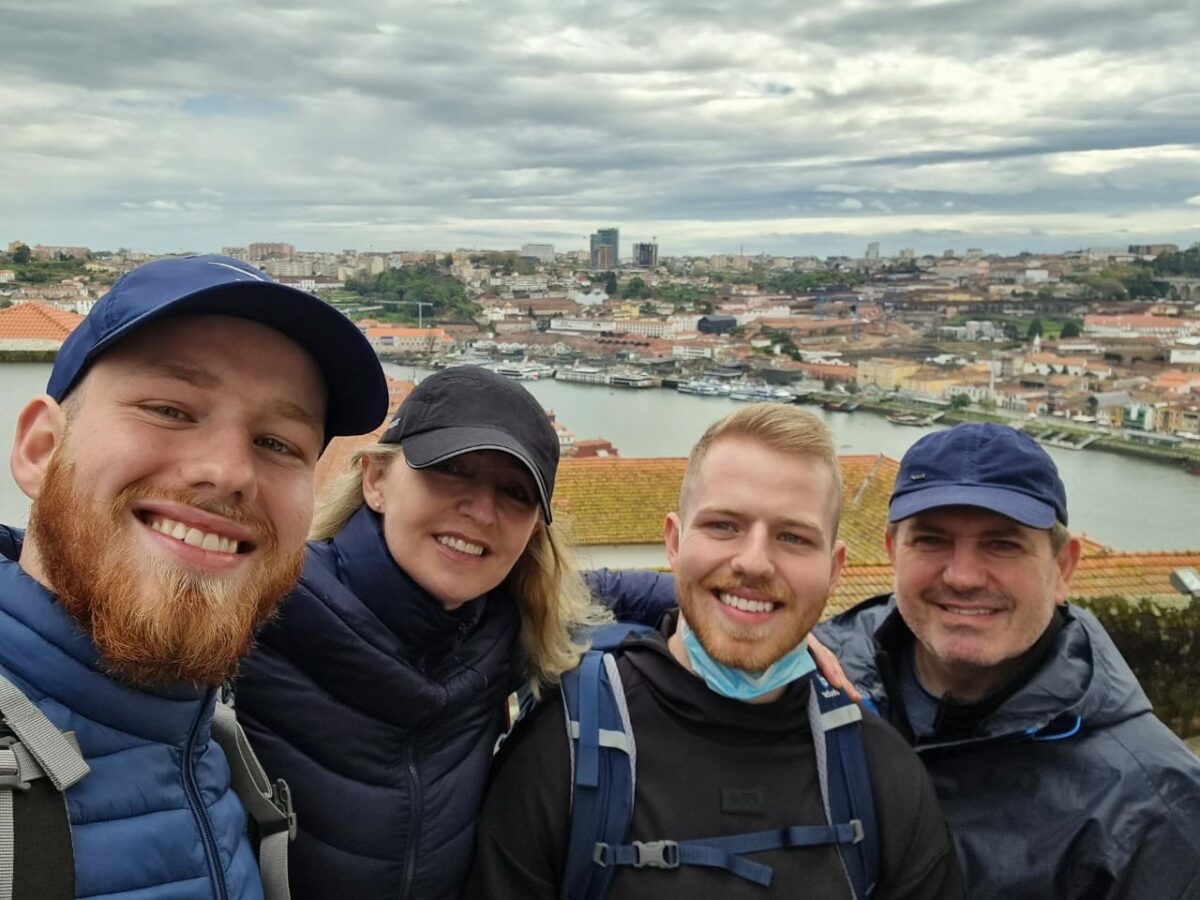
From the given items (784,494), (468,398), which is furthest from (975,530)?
(468,398)

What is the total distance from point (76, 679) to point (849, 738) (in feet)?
5.17

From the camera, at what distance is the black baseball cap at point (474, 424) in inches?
78.0

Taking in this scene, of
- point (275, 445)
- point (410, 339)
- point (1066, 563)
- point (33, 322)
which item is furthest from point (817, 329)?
point (275, 445)

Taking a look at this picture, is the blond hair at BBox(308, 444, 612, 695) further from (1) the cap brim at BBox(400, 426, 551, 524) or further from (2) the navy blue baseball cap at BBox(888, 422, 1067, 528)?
(2) the navy blue baseball cap at BBox(888, 422, 1067, 528)

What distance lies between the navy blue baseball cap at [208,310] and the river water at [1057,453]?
1661 cm

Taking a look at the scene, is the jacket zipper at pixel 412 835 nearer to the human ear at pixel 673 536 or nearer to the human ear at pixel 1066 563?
the human ear at pixel 673 536

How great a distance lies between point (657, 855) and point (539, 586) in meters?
0.75

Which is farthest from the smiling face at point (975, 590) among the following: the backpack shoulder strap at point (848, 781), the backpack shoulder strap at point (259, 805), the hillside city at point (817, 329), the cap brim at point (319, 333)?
the hillside city at point (817, 329)

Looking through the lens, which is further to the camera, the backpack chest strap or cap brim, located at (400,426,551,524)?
cap brim, located at (400,426,551,524)

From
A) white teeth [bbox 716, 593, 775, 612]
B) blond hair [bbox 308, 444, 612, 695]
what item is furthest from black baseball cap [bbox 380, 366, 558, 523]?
white teeth [bbox 716, 593, 775, 612]

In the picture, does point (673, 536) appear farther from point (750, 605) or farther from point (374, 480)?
point (374, 480)

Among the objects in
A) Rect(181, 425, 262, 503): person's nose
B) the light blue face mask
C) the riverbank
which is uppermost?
Rect(181, 425, 262, 503): person's nose

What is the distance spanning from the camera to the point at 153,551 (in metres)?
1.33

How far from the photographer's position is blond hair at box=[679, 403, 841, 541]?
2135 mm
